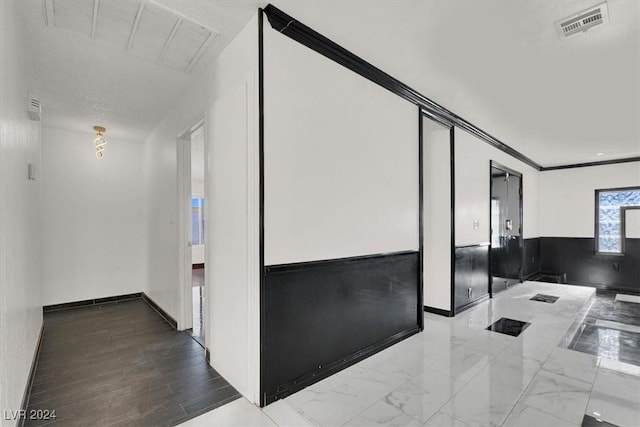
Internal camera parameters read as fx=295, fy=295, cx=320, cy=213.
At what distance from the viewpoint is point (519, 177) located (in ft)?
21.1

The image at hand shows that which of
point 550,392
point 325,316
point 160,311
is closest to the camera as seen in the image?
point 550,392

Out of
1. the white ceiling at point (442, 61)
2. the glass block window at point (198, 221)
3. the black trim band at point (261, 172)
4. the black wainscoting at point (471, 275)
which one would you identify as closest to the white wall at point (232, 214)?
the black trim band at point (261, 172)

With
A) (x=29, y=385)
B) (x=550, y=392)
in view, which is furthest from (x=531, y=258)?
(x=29, y=385)

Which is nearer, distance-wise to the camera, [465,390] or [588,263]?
[465,390]

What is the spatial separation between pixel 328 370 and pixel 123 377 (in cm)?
171

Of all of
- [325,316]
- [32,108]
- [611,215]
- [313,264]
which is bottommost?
[325,316]

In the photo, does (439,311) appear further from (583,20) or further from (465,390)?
(583,20)

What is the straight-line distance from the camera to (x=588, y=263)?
6.95 m

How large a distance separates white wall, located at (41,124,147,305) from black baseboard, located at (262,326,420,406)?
413 cm

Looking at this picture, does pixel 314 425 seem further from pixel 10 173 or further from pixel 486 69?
pixel 486 69

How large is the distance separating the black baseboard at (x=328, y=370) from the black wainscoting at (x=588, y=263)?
6.50 m

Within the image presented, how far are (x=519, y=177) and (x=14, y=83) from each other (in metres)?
7.78

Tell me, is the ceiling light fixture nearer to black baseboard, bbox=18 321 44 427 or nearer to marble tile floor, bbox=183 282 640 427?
black baseboard, bbox=18 321 44 427

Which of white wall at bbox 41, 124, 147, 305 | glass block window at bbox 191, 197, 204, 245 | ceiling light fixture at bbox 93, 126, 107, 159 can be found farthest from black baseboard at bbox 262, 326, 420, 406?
glass block window at bbox 191, 197, 204, 245
